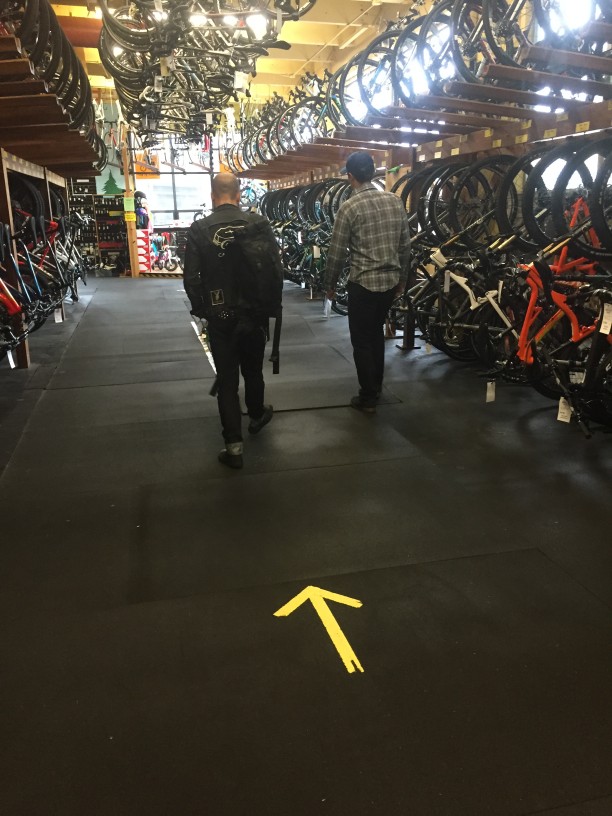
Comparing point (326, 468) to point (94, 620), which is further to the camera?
point (326, 468)

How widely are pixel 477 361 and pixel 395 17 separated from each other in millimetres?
7468

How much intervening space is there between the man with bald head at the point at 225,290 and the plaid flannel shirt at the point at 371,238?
93 centimetres

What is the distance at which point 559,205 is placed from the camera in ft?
14.4

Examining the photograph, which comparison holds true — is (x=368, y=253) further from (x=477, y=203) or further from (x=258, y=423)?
(x=477, y=203)

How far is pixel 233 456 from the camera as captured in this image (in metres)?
3.62

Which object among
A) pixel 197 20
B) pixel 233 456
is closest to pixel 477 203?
pixel 197 20

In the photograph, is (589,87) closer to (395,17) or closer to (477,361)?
(477,361)

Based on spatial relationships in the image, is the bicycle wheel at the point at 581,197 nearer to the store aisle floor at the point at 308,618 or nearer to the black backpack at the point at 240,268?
the store aisle floor at the point at 308,618

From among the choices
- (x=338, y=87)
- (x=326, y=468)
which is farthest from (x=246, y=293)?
(x=338, y=87)

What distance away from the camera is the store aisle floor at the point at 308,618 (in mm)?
1608

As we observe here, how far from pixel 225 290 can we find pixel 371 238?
1318 mm

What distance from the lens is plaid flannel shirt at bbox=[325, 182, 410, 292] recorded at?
425cm

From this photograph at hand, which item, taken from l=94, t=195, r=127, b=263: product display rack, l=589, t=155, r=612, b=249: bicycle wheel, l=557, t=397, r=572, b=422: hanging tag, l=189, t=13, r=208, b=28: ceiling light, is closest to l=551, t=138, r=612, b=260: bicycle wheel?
l=589, t=155, r=612, b=249: bicycle wheel

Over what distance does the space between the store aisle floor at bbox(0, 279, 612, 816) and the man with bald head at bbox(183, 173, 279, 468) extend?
337mm
